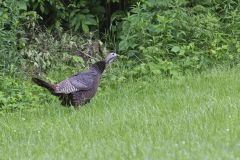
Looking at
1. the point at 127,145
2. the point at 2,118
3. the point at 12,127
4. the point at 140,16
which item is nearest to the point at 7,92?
the point at 2,118

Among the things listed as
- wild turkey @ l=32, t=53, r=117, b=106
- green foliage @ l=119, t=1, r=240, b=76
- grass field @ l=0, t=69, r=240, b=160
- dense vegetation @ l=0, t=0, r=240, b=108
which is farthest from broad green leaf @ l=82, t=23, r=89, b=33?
wild turkey @ l=32, t=53, r=117, b=106

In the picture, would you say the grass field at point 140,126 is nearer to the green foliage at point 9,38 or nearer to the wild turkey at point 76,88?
the wild turkey at point 76,88

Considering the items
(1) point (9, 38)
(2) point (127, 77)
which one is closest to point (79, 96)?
(2) point (127, 77)

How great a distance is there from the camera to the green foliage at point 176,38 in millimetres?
10461

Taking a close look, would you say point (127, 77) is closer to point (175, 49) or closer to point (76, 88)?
point (175, 49)

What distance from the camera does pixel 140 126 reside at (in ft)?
21.6

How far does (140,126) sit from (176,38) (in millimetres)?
4662

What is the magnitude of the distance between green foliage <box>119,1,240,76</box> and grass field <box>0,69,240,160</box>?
1.36 metres

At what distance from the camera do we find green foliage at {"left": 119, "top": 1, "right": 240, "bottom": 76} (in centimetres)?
1046

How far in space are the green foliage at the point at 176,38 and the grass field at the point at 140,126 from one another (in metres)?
1.36

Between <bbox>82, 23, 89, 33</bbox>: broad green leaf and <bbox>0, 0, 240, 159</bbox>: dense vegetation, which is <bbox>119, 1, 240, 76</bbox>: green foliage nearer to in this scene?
<bbox>0, 0, 240, 159</bbox>: dense vegetation

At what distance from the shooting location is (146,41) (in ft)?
36.1

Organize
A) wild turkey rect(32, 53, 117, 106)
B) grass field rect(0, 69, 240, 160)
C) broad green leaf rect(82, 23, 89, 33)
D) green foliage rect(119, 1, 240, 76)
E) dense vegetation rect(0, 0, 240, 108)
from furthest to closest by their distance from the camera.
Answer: broad green leaf rect(82, 23, 89, 33), green foliage rect(119, 1, 240, 76), dense vegetation rect(0, 0, 240, 108), wild turkey rect(32, 53, 117, 106), grass field rect(0, 69, 240, 160)

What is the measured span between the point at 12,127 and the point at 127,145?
6.68 feet
